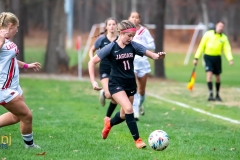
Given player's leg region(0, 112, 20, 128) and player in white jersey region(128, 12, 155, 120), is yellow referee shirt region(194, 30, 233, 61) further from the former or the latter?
player's leg region(0, 112, 20, 128)

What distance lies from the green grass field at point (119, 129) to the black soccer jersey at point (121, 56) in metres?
1.05

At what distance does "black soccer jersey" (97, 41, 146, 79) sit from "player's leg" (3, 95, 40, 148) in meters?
1.38

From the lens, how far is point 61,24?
2794 cm

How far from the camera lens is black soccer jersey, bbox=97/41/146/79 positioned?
28.0 ft

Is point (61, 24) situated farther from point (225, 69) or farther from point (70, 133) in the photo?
point (70, 133)

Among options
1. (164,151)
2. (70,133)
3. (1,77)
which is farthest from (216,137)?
(1,77)

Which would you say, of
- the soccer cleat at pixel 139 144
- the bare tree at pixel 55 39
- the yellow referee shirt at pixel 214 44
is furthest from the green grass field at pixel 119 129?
the bare tree at pixel 55 39

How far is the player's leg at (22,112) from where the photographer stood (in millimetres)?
7785

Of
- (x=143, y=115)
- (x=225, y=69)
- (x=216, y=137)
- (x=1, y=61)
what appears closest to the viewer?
(x=1, y=61)

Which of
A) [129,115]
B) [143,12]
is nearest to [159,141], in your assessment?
[129,115]

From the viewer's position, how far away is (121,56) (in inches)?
336

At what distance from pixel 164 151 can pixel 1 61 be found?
249 centimetres

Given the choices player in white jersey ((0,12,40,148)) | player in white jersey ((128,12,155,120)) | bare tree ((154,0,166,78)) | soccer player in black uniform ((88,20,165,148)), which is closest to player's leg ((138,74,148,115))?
player in white jersey ((128,12,155,120))

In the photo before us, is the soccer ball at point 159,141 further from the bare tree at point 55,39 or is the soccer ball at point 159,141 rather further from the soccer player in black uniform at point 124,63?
the bare tree at point 55,39
